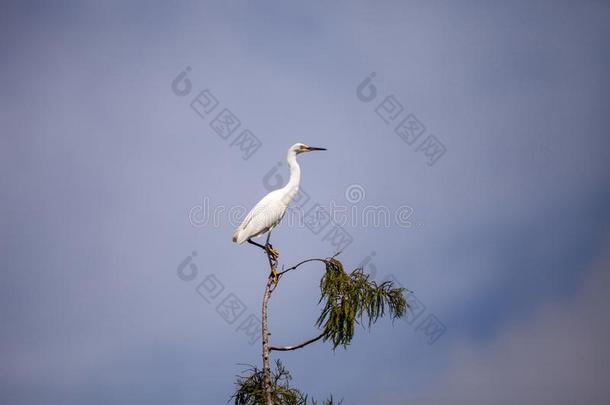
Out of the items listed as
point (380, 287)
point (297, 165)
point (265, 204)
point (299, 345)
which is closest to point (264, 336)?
point (299, 345)

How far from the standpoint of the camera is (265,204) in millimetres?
17000

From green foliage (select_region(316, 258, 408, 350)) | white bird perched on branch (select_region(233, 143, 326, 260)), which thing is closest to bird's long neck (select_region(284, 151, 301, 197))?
white bird perched on branch (select_region(233, 143, 326, 260))

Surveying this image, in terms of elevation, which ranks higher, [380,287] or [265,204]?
[265,204]

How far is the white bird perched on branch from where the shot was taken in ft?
52.6

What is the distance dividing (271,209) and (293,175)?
1.55 m

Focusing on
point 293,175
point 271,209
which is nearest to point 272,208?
point 271,209

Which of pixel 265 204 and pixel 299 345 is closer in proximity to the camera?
pixel 299 345

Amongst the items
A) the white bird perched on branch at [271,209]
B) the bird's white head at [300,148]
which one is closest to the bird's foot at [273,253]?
the white bird perched on branch at [271,209]

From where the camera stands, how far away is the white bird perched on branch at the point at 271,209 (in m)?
16.0

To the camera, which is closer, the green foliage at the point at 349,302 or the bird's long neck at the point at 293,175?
the green foliage at the point at 349,302

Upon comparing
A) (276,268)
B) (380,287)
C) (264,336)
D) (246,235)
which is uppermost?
(246,235)

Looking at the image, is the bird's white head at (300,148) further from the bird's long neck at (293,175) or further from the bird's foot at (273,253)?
the bird's foot at (273,253)

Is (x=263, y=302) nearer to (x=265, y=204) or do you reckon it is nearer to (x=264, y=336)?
(x=264, y=336)

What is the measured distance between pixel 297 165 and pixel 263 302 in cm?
724
